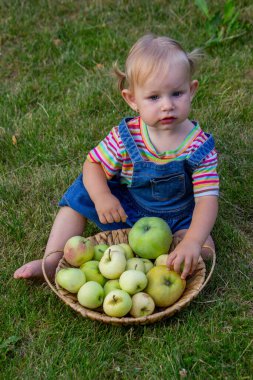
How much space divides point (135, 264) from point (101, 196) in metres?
0.40

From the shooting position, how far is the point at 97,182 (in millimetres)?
3119

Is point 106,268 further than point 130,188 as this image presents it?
No

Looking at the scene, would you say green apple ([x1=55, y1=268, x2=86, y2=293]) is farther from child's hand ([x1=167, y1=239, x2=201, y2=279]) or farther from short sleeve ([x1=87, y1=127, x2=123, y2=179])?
short sleeve ([x1=87, y1=127, x2=123, y2=179])

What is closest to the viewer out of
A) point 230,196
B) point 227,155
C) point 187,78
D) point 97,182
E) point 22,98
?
point 187,78

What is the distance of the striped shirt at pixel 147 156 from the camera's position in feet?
9.87

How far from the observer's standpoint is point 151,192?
3.14m

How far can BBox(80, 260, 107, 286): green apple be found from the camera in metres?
2.83

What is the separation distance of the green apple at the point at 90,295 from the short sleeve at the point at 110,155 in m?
0.66

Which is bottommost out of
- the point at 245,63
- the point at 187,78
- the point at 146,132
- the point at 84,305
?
the point at 245,63

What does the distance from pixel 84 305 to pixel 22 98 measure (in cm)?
228

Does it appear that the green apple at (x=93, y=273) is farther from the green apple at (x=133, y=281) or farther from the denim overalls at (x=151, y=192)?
the denim overalls at (x=151, y=192)

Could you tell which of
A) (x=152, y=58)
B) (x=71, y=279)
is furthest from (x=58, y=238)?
(x=152, y=58)

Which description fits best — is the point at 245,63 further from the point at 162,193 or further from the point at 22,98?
the point at 162,193

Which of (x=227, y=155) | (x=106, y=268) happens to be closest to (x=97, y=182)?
(x=106, y=268)
